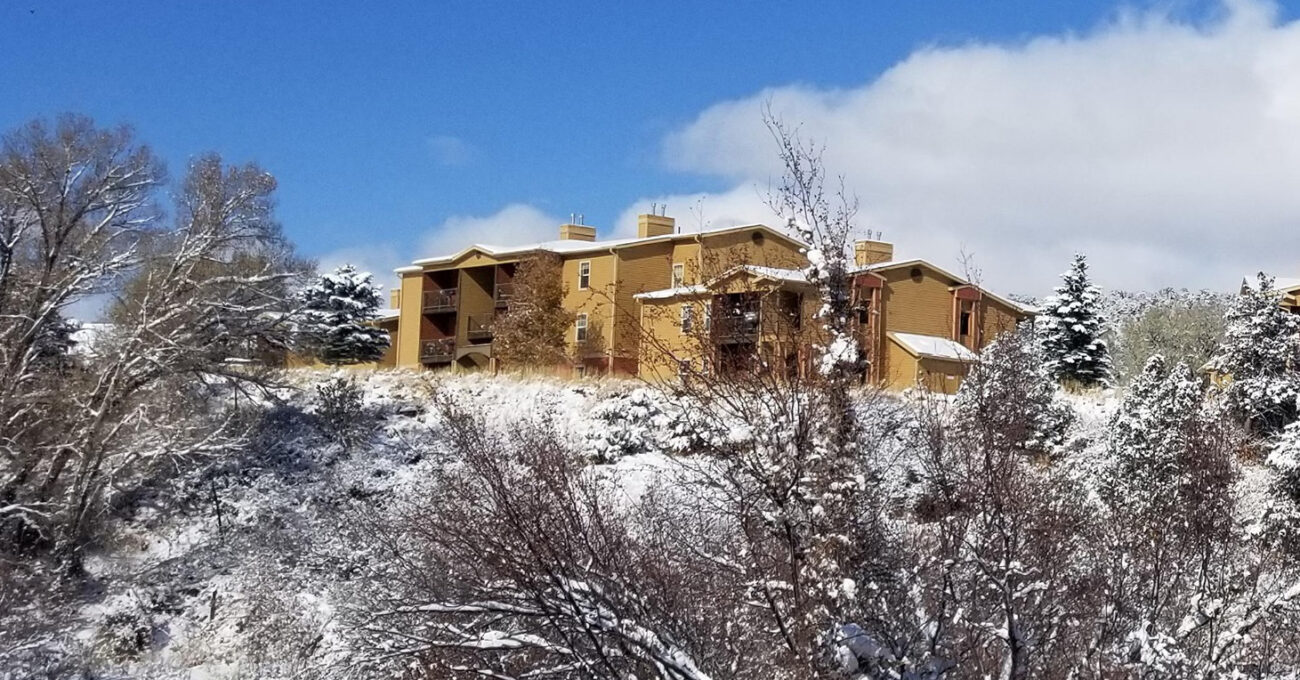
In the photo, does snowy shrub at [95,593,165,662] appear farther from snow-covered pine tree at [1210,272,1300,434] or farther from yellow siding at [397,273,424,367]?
yellow siding at [397,273,424,367]

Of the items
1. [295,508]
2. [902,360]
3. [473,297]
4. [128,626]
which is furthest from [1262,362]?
[473,297]

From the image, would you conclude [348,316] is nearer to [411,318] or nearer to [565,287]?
[411,318]

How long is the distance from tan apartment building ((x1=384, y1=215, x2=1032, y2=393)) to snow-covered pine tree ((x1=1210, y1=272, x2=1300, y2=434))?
5.47 metres

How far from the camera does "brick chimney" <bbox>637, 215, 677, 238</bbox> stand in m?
53.1

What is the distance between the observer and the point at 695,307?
12586 millimetres

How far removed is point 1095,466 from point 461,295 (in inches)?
1275

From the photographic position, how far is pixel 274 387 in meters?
40.1

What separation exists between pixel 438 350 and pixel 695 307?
4532 centimetres

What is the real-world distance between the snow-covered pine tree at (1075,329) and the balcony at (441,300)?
22117mm

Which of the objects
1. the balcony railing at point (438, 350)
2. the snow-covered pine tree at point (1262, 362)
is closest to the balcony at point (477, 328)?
the balcony railing at point (438, 350)

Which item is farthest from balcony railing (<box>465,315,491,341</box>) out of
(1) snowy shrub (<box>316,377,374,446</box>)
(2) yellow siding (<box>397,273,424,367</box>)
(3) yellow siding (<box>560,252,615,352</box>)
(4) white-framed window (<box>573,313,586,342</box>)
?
(1) snowy shrub (<box>316,377,374,446</box>)

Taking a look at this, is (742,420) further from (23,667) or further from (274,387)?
(274,387)

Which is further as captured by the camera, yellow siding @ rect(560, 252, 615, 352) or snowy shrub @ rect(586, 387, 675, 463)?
yellow siding @ rect(560, 252, 615, 352)

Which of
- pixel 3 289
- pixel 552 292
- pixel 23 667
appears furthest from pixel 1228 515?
pixel 552 292
